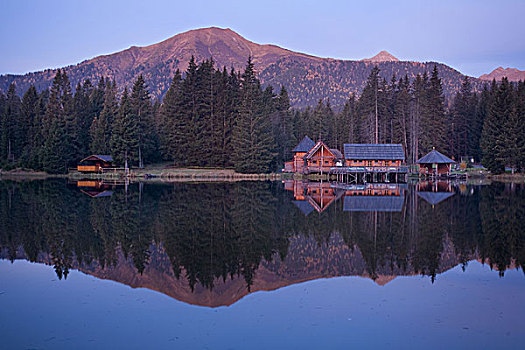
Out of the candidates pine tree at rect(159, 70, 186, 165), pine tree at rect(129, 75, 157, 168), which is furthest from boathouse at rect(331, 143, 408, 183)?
pine tree at rect(129, 75, 157, 168)

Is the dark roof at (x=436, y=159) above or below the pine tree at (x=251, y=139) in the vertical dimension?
below

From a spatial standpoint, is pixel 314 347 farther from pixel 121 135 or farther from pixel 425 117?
pixel 425 117

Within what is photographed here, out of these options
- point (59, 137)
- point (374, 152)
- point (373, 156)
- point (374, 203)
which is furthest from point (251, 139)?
point (374, 203)

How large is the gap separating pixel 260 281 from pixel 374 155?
5313 cm

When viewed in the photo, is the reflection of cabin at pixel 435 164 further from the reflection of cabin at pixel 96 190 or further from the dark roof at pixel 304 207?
the reflection of cabin at pixel 96 190

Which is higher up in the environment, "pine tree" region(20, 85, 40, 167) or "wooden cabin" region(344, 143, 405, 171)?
"pine tree" region(20, 85, 40, 167)

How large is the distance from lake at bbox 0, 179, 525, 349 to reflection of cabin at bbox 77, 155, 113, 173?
48.2 metres

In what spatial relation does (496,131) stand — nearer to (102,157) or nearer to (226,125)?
(226,125)

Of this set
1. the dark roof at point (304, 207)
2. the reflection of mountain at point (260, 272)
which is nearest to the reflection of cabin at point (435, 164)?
the dark roof at point (304, 207)

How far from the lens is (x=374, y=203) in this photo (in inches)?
1180

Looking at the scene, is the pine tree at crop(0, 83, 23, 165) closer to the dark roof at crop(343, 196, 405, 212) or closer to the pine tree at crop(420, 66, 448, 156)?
the dark roof at crop(343, 196, 405, 212)

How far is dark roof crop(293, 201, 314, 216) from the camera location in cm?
2572

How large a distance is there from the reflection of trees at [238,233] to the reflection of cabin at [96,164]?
135ft

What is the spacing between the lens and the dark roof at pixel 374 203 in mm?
27219
